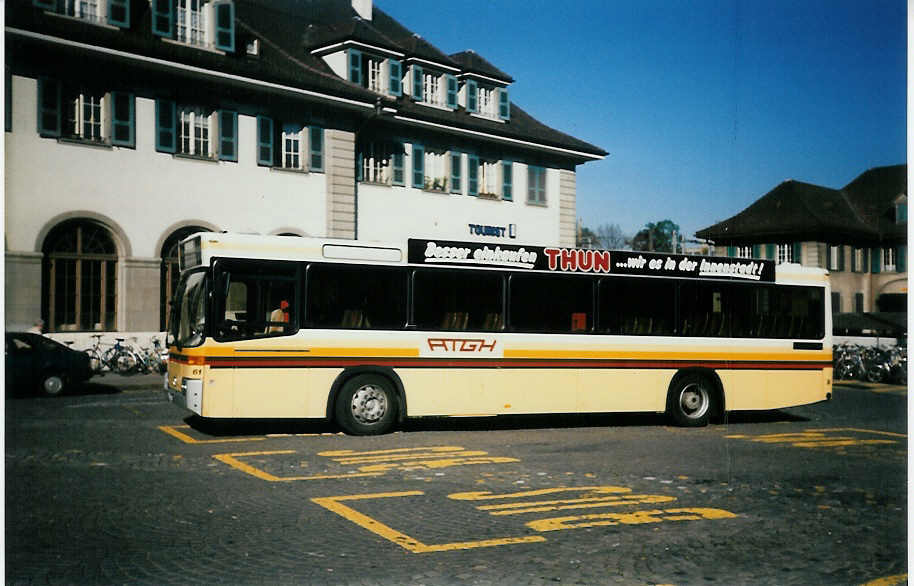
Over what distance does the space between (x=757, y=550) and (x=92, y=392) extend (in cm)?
1298

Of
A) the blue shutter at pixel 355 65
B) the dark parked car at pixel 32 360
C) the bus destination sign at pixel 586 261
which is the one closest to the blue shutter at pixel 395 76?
the blue shutter at pixel 355 65

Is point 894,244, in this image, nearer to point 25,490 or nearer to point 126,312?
point 126,312

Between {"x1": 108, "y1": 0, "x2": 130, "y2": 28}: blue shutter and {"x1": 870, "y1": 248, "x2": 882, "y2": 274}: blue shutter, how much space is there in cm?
761

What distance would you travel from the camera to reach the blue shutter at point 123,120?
8422mm

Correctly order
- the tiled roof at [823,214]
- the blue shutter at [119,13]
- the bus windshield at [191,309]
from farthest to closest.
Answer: the bus windshield at [191,309] < the tiled roof at [823,214] < the blue shutter at [119,13]

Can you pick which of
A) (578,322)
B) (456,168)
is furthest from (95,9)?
(578,322)

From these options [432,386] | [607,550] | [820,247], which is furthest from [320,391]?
[820,247]

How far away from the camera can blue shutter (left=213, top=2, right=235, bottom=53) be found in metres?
9.69

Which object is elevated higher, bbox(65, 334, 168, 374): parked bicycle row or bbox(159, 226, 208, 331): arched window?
bbox(159, 226, 208, 331): arched window

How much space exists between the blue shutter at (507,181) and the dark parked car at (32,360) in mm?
5134

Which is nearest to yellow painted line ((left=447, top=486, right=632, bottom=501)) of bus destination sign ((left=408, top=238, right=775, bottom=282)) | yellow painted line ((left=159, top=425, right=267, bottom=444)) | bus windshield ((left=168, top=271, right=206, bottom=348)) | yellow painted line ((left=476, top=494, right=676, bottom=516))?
yellow painted line ((left=476, top=494, right=676, bottom=516))

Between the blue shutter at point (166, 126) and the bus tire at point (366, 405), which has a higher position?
the blue shutter at point (166, 126)

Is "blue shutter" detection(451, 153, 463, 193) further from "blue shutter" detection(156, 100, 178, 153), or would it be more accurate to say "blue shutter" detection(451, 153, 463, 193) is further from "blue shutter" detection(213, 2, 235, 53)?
"blue shutter" detection(156, 100, 178, 153)

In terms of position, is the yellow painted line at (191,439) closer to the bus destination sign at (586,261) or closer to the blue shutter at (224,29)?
the bus destination sign at (586,261)
